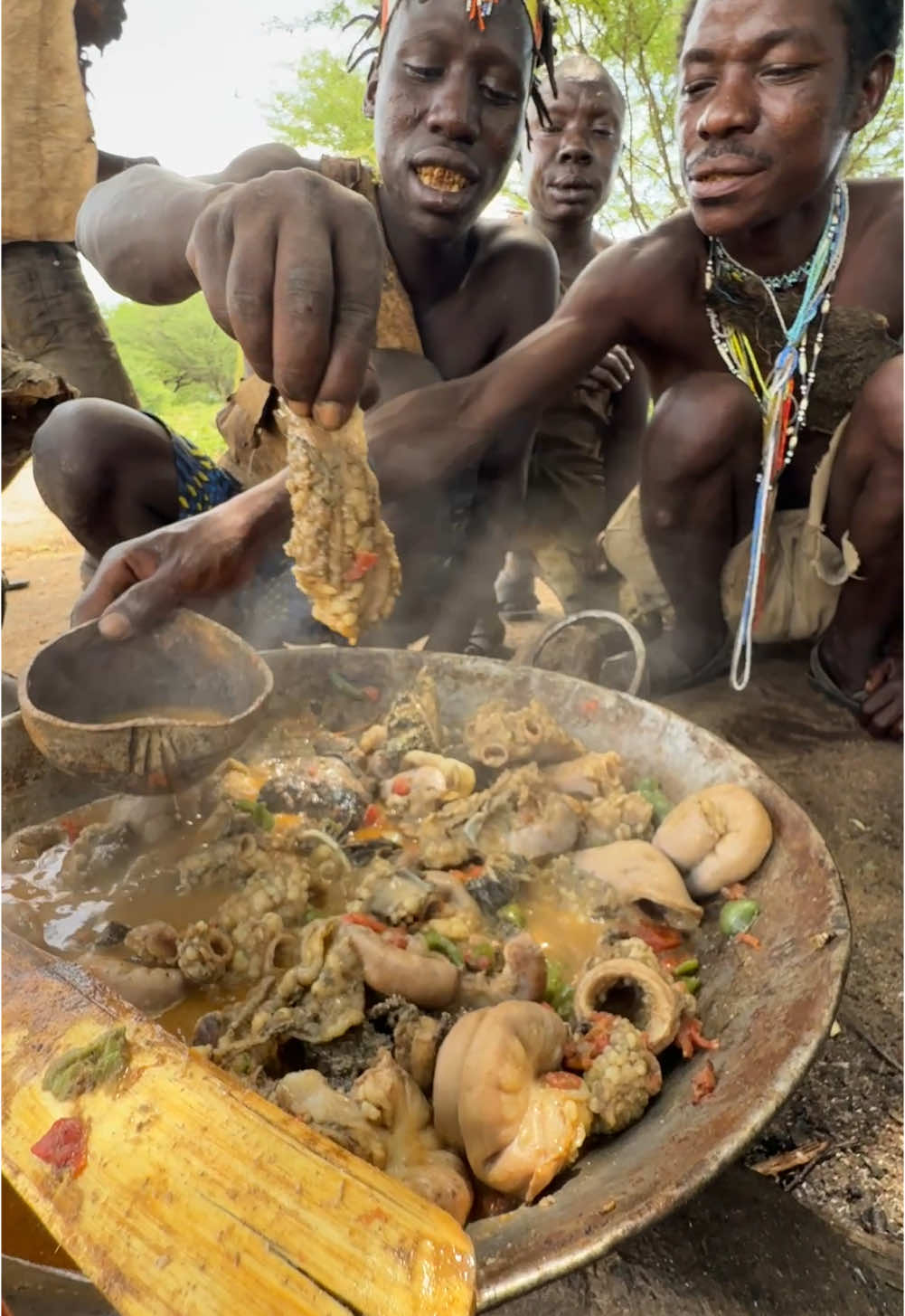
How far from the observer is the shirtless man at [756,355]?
2559 millimetres

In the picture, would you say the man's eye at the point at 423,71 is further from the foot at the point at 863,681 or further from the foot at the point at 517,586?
the foot at the point at 517,586

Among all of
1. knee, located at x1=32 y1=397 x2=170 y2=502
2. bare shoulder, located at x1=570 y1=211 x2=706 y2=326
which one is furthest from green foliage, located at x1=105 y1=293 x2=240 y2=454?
bare shoulder, located at x1=570 y1=211 x2=706 y2=326

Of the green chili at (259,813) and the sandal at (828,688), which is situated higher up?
the green chili at (259,813)

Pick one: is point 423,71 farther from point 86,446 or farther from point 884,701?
point 884,701

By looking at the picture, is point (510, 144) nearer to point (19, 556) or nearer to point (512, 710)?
point (512, 710)

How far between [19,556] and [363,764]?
4752 millimetres

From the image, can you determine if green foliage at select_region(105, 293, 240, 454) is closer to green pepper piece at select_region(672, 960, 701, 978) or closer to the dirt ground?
the dirt ground

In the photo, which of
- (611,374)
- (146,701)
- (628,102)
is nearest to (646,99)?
(628,102)

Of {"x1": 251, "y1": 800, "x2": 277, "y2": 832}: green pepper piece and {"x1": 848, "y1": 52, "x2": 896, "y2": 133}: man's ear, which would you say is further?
{"x1": 848, "y1": 52, "x2": 896, "y2": 133}: man's ear

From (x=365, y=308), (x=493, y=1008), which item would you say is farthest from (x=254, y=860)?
(x=365, y=308)

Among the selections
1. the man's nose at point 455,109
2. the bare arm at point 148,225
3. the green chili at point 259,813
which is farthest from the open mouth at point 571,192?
the green chili at point 259,813

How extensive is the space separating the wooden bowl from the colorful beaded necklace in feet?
6.31

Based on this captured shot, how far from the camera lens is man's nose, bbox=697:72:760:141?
8.28ft

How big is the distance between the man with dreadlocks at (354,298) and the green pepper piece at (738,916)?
1.22 m
